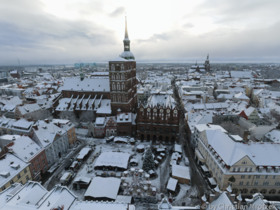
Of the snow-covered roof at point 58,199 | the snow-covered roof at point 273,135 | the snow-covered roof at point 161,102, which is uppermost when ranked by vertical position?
the snow-covered roof at point 161,102

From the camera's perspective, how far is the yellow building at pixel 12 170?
32.5 m

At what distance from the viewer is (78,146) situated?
189ft

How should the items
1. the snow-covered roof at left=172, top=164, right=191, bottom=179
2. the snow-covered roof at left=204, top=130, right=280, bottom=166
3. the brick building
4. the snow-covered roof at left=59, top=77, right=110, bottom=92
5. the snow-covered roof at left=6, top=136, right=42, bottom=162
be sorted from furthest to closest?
the snow-covered roof at left=59, top=77, right=110, bottom=92 → the brick building → the snow-covered roof at left=172, top=164, right=191, bottom=179 → the snow-covered roof at left=6, top=136, right=42, bottom=162 → the snow-covered roof at left=204, top=130, right=280, bottom=166

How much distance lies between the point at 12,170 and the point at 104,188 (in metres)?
21.1

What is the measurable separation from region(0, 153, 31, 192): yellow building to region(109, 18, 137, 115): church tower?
38.4 m

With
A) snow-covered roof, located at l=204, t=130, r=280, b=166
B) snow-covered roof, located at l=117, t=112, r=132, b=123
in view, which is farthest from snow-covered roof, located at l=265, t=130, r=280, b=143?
snow-covered roof, located at l=117, t=112, r=132, b=123

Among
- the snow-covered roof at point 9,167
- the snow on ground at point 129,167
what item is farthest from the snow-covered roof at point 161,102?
the snow-covered roof at point 9,167

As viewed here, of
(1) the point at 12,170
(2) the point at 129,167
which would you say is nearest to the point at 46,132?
(1) the point at 12,170

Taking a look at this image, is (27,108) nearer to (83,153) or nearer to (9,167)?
(83,153)

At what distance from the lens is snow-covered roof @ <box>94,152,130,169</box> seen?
45094mm

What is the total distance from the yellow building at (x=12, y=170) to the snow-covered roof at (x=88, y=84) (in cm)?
4720

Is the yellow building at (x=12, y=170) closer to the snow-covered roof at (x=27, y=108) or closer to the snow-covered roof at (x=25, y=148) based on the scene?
the snow-covered roof at (x=25, y=148)

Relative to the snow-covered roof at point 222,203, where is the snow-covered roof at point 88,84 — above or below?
above

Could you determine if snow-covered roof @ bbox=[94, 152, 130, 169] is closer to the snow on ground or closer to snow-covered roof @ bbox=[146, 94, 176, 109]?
the snow on ground
